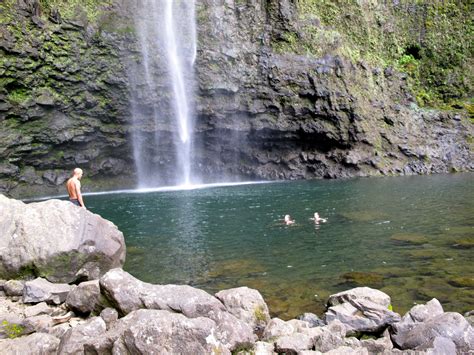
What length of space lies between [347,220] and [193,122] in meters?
24.4

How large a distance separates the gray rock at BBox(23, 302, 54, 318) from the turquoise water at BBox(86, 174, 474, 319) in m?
3.56

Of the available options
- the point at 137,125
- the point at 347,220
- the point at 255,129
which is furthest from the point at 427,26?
the point at 347,220

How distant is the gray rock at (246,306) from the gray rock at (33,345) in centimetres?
288

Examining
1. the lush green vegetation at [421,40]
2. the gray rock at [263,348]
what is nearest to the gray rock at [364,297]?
the gray rock at [263,348]

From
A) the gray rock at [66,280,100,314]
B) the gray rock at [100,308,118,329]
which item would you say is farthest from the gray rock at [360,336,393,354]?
the gray rock at [66,280,100,314]

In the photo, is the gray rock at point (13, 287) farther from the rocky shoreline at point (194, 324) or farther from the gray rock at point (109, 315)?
the gray rock at point (109, 315)

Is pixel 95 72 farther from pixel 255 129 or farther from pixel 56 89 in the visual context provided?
pixel 255 129

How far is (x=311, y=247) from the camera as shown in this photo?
45.6ft

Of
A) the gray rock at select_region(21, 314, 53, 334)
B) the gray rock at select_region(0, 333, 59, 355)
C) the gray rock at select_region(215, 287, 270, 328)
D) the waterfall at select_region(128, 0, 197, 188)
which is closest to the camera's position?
the gray rock at select_region(0, 333, 59, 355)

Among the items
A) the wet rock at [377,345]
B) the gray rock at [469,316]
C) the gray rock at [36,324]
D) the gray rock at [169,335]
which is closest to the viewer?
the gray rock at [169,335]

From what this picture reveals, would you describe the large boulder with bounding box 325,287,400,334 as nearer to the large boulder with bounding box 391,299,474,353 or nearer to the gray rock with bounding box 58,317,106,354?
the large boulder with bounding box 391,299,474,353

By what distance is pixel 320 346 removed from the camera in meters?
6.14

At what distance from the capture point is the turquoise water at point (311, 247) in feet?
32.5

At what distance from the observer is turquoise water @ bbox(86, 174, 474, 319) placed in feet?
32.5
